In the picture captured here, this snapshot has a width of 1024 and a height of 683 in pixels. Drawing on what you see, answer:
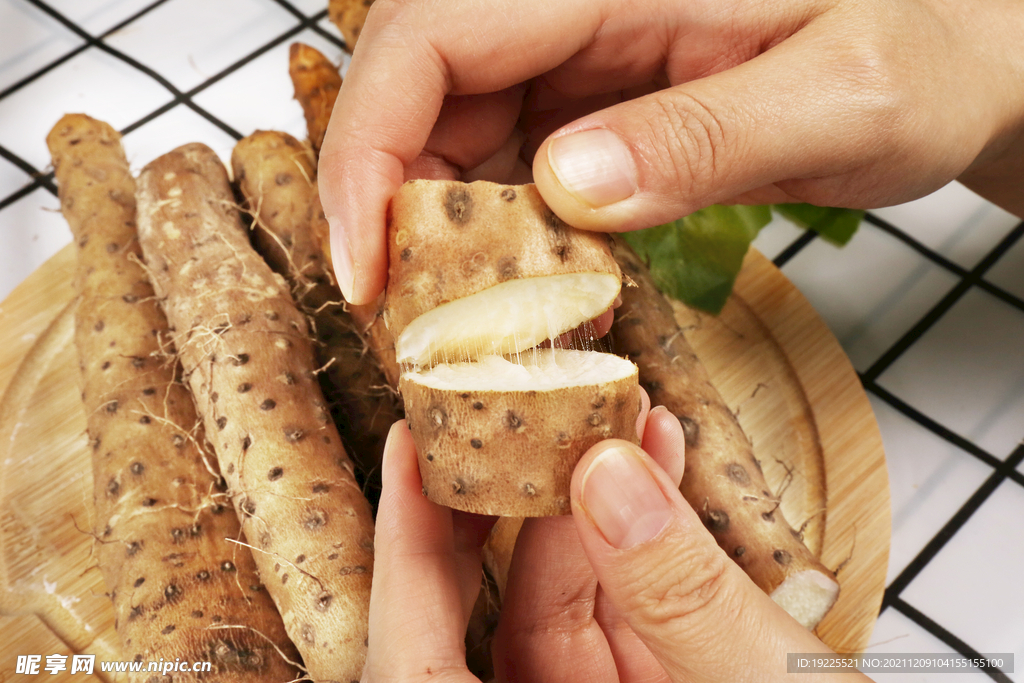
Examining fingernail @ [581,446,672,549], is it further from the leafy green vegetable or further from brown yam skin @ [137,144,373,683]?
the leafy green vegetable

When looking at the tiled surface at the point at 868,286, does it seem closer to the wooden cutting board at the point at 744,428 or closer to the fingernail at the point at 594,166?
the wooden cutting board at the point at 744,428

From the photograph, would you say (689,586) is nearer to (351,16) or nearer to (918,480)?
(918,480)

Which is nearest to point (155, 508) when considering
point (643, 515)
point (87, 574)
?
point (87, 574)

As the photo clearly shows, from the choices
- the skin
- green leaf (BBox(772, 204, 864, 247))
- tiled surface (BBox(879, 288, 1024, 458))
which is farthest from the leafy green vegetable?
tiled surface (BBox(879, 288, 1024, 458))

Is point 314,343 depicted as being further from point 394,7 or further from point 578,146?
point 578,146

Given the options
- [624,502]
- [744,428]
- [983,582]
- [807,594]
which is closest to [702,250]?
[744,428]

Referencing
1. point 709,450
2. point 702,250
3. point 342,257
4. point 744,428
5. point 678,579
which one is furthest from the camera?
point 702,250
